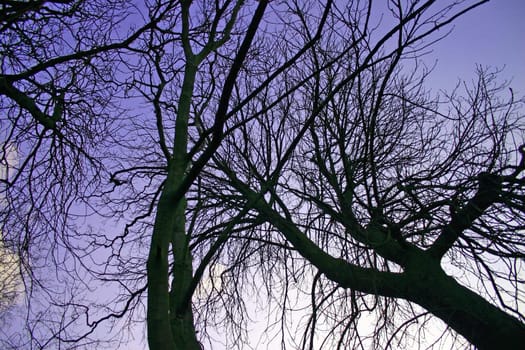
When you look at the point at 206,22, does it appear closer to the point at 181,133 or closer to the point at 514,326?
the point at 181,133

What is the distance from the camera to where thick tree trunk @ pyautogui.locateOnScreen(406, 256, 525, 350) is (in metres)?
2.92

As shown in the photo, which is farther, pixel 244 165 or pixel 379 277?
pixel 244 165

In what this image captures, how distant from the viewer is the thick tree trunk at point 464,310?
292 cm

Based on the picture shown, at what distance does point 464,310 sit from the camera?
A: 3.03m

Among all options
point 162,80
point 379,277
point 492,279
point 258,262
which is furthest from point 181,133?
point 492,279

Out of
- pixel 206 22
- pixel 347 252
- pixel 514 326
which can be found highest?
pixel 206 22

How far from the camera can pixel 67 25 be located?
11.9ft

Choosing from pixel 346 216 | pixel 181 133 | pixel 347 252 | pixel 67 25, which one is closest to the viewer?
pixel 181 133

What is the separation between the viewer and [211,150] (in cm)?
190

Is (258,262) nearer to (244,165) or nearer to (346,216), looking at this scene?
(244,165)

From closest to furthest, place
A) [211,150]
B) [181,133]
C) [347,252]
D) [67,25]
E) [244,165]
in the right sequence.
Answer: [211,150] < [181,133] < [347,252] < [67,25] < [244,165]

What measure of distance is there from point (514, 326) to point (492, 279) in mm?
363

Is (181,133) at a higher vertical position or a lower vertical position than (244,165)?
lower

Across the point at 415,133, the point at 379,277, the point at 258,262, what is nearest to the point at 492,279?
the point at 379,277
